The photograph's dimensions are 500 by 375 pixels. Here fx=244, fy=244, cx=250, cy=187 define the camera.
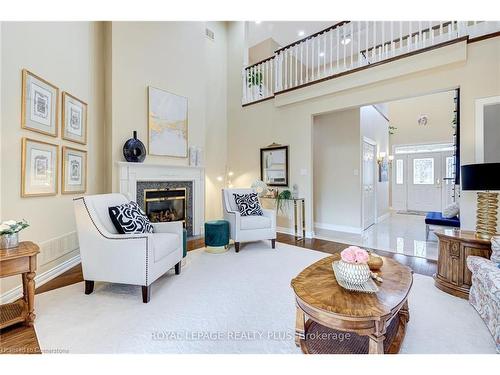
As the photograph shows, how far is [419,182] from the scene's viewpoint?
8203 millimetres

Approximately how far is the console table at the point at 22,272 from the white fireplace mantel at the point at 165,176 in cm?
140

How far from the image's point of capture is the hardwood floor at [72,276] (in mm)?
1571

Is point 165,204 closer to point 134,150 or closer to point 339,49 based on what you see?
point 134,150

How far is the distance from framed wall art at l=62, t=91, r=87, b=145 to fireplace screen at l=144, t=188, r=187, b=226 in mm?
1285

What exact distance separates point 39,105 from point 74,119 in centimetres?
64

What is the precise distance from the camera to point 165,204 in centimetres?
453

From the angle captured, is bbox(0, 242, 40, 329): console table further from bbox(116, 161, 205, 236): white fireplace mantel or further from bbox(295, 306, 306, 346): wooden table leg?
bbox(295, 306, 306, 346): wooden table leg

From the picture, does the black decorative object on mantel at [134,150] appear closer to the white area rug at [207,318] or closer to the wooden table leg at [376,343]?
the white area rug at [207,318]

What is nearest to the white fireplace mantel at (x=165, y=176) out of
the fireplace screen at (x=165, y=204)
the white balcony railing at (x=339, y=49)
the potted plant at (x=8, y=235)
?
the fireplace screen at (x=165, y=204)

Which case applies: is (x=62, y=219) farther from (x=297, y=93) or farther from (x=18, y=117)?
(x=297, y=93)

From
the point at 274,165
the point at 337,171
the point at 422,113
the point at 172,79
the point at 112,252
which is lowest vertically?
the point at 112,252

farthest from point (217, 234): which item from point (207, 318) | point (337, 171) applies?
point (337, 171)

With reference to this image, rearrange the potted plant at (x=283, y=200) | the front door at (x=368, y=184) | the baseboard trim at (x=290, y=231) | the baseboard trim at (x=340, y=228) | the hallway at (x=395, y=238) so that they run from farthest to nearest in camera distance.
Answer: the front door at (x=368, y=184)
the baseboard trim at (x=340, y=228)
the potted plant at (x=283, y=200)
the baseboard trim at (x=290, y=231)
the hallway at (x=395, y=238)

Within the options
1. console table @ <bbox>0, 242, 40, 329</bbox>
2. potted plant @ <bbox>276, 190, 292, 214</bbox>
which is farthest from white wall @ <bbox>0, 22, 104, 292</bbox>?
potted plant @ <bbox>276, 190, 292, 214</bbox>
